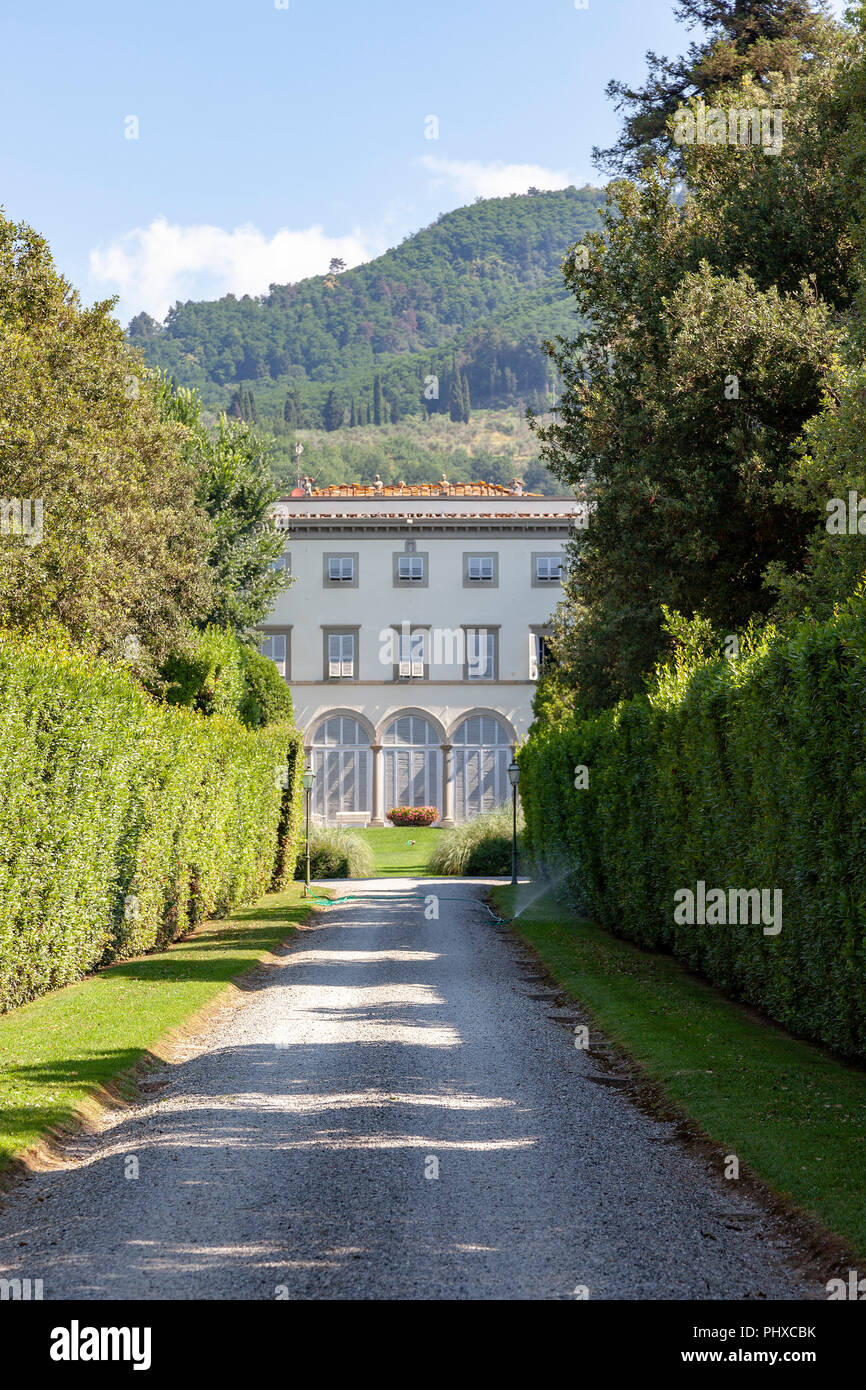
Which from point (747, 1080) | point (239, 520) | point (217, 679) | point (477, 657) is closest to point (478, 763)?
point (477, 657)

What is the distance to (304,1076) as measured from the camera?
9438 mm

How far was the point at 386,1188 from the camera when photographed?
6.36 m

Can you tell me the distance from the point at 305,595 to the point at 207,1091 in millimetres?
44574

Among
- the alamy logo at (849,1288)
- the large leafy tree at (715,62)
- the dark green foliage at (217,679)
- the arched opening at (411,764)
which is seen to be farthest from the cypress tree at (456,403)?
the alamy logo at (849,1288)

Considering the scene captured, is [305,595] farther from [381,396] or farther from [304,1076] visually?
[381,396]

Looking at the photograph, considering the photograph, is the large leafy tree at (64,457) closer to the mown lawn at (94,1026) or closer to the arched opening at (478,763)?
the mown lawn at (94,1026)

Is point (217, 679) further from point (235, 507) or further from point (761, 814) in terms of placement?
point (761, 814)

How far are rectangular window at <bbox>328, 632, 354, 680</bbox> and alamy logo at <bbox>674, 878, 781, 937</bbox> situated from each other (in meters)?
38.0

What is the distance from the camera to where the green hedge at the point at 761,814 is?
9.15 m

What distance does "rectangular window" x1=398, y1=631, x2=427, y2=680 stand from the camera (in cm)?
5269

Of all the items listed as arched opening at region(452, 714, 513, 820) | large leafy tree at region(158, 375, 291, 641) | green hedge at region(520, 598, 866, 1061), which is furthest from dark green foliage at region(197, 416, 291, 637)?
green hedge at region(520, 598, 866, 1061)
